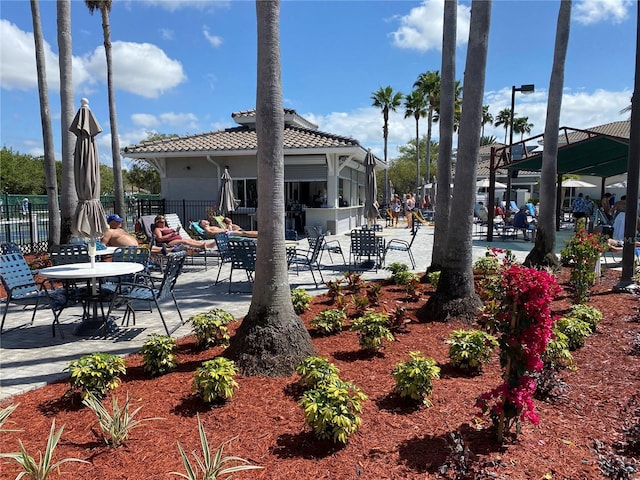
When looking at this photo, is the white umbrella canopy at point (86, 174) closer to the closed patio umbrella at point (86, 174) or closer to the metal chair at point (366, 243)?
the closed patio umbrella at point (86, 174)

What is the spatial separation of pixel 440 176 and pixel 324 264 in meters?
3.79

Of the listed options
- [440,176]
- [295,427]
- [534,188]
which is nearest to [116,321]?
[295,427]

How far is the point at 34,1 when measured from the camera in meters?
10.2

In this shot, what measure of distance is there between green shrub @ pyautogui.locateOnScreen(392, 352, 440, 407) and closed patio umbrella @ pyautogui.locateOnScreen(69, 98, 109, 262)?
4.53m

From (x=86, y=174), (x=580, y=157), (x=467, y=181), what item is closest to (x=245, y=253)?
(x=86, y=174)

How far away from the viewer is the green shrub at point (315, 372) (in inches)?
133

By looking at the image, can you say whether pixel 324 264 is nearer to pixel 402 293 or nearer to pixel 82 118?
pixel 402 293

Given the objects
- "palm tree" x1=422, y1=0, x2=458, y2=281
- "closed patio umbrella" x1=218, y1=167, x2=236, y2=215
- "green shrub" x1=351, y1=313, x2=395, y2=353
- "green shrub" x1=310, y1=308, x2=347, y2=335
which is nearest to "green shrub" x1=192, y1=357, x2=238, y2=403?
"green shrub" x1=351, y1=313, x2=395, y2=353

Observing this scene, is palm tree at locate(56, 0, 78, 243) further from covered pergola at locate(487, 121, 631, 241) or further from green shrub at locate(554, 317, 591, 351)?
covered pergola at locate(487, 121, 631, 241)

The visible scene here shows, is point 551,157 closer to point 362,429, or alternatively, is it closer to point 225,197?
point 362,429

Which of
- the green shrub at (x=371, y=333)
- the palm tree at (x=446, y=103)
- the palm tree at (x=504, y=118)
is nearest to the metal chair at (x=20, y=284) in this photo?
the green shrub at (x=371, y=333)

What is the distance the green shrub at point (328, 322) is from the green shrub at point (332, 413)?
6.68 feet

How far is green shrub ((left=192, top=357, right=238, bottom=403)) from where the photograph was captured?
3.34 m

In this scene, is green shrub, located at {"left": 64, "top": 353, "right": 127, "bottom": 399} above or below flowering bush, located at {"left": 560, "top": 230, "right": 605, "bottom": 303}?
below
